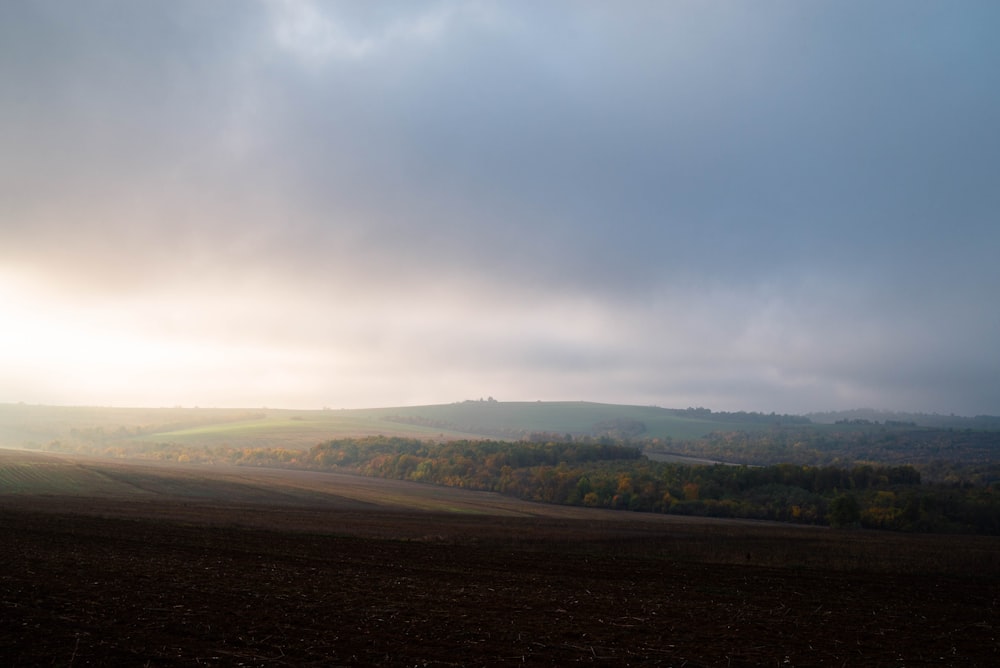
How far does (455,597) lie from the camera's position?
22.4 m

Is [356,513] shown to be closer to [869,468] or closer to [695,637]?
[695,637]

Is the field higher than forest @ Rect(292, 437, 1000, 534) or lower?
higher

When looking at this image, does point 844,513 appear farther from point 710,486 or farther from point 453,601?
point 453,601

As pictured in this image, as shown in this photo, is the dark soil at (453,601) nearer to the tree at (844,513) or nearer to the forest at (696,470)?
the tree at (844,513)

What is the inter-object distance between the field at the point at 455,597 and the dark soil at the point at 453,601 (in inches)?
3.8

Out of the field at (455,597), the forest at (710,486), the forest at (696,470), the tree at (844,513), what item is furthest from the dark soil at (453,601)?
the forest at (696,470)

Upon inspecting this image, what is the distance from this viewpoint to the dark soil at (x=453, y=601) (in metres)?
15.6

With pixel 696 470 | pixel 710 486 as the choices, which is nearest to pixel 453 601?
pixel 710 486

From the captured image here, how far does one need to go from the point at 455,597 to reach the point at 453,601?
772 mm

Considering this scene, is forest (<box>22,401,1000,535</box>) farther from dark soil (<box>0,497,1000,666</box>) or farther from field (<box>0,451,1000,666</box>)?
dark soil (<box>0,497,1000,666</box>)

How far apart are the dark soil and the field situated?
10 centimetres

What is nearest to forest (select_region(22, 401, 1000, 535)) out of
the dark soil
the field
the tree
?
the tree

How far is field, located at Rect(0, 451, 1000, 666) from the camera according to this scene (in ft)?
51.6

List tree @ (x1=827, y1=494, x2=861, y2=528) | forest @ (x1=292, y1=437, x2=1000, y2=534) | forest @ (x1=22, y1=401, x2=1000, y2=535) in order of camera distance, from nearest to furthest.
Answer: forest @ (x1=292, y1=437, x2=1000, y2=534)
tree @ (x1=827, y1=494, x2=861, y2=528)
forest @ (x1=22, y1=401, x2=1000, y2=535)
